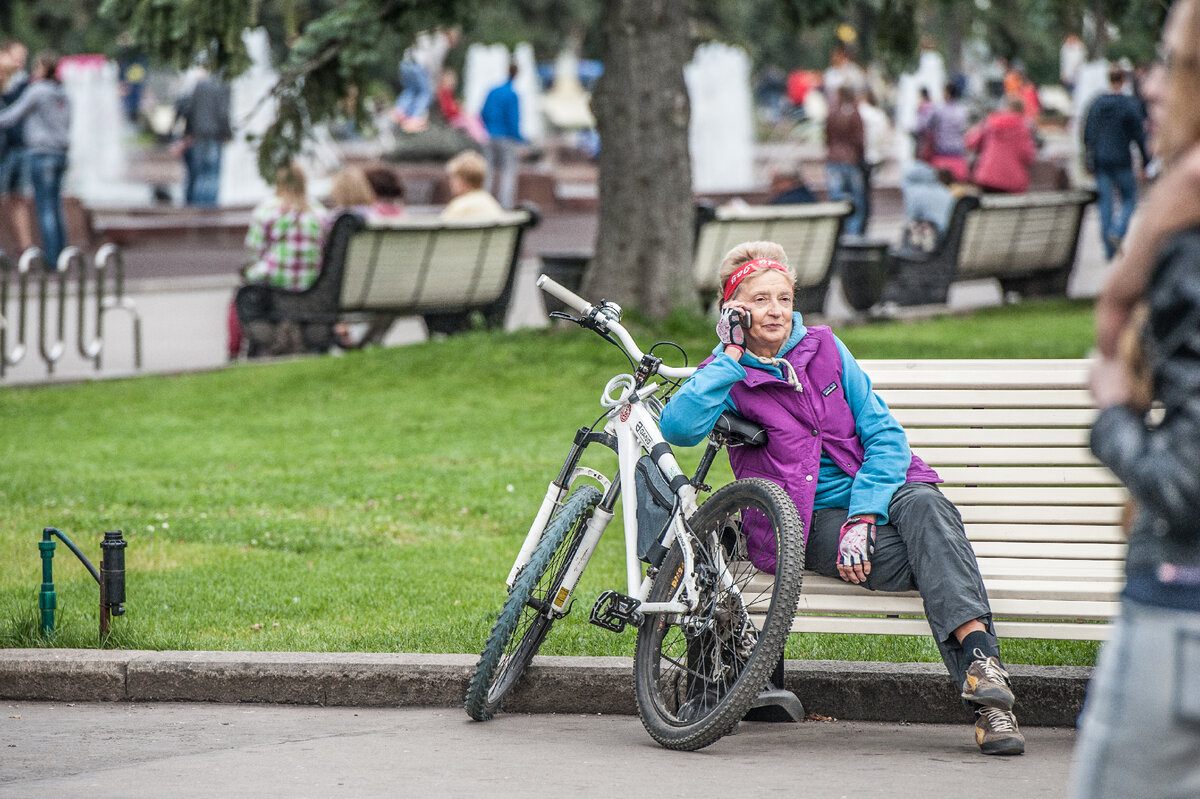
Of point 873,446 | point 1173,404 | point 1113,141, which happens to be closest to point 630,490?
point 873,446

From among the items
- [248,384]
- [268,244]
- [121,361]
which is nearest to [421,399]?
[248,384]

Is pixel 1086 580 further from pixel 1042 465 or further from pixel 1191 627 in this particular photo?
pixel 1191 627

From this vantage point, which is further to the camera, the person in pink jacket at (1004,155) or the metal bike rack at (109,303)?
the person in pink jacket at (1004,155)

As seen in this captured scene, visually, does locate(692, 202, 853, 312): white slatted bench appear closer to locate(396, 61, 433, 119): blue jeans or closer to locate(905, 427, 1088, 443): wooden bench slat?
locate(905, 427, 1088, 443): wooden bench slat

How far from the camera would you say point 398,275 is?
13.2 metres

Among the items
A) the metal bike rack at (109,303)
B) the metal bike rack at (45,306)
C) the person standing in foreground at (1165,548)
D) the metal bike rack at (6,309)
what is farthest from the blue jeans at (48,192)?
the person standing in foreground at (1165,548)

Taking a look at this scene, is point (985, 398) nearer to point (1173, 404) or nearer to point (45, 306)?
point (1173, 404)

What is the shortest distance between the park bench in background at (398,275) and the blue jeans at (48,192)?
6.54m

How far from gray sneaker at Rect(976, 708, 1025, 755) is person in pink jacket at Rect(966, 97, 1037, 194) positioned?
1595 centimetres

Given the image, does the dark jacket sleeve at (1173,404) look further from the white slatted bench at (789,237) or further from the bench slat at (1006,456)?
the white slatted bench at (789,237)

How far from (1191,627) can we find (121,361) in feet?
39.3

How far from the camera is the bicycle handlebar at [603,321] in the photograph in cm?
502

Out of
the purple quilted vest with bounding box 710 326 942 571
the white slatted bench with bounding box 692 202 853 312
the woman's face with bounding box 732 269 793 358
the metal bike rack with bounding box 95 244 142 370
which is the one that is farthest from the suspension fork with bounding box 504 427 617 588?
the white slatted bench with bounding box 692 202 853 312

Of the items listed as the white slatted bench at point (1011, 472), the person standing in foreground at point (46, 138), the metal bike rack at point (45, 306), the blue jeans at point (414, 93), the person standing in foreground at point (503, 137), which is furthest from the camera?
the blue jeans at point (414, 93)
